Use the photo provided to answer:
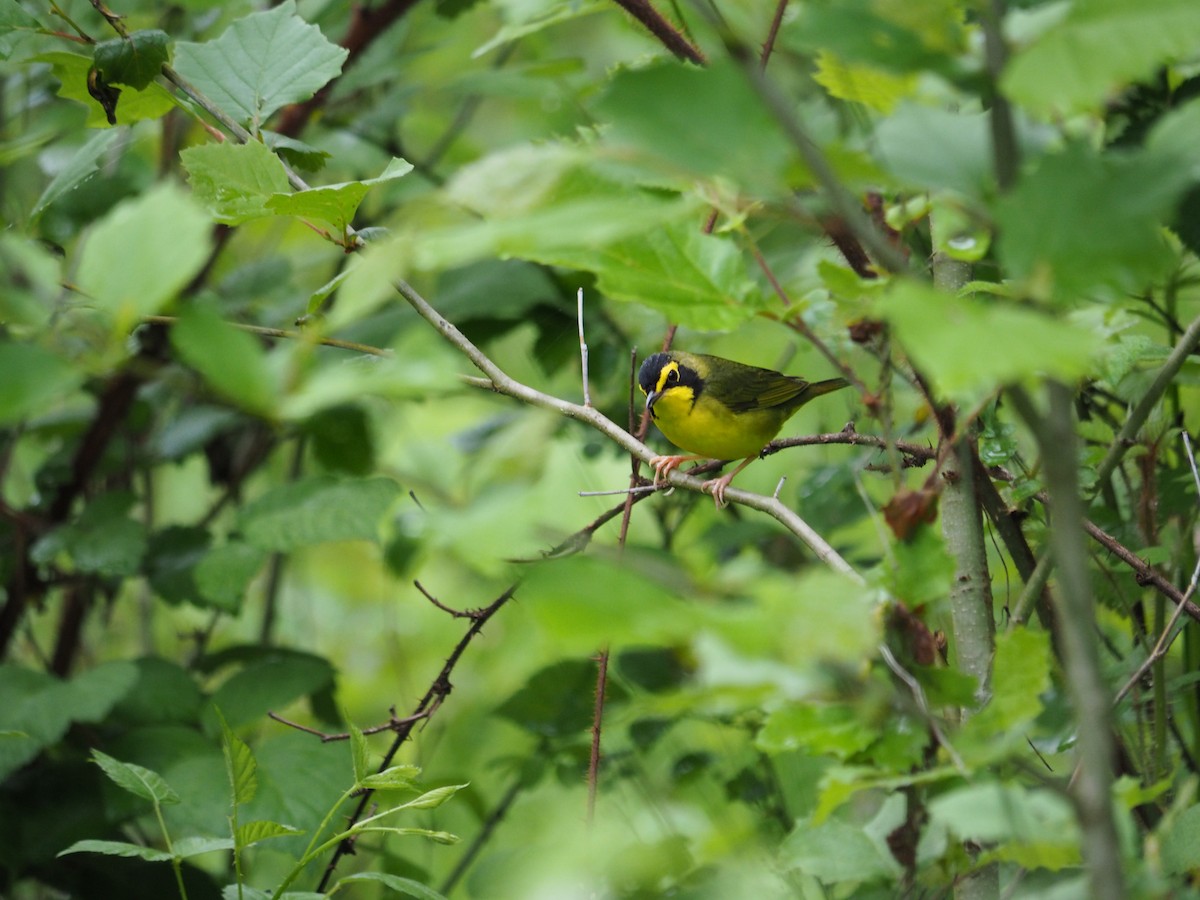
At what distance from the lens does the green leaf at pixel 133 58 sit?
1.62 metres

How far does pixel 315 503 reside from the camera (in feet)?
8.38

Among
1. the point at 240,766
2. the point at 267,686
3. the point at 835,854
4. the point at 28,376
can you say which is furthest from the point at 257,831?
the point at 267,686

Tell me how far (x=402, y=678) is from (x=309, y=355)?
3.32m

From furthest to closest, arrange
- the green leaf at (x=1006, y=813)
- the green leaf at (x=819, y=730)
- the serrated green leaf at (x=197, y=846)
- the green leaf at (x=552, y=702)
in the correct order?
the green leaf at (x=552, y=702), the serrated green leaf at (x=197, y=846), the green leaf at (x=819, y=730), the green leaf at (x=1006, y=813)

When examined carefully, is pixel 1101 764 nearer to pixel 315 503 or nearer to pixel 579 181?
pixel 579 181

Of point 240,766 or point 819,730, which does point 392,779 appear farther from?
point 819,730

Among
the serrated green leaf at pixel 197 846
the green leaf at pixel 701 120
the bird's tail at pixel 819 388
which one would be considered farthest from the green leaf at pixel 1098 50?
the bird's tail at pixel 819 388

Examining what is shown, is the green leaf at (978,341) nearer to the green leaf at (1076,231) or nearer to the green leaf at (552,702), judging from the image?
the green leaf at (1076,231)

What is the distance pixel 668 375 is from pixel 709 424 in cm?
26

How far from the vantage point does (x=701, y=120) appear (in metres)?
0.72

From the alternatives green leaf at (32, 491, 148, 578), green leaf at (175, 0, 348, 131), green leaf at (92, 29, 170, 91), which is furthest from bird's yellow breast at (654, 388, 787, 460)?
green leaf at (92, 29, 170, 91)

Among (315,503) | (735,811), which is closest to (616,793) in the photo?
(735,811)

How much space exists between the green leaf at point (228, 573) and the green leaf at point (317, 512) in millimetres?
50

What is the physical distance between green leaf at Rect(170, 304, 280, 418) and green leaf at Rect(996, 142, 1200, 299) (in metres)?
0.47
